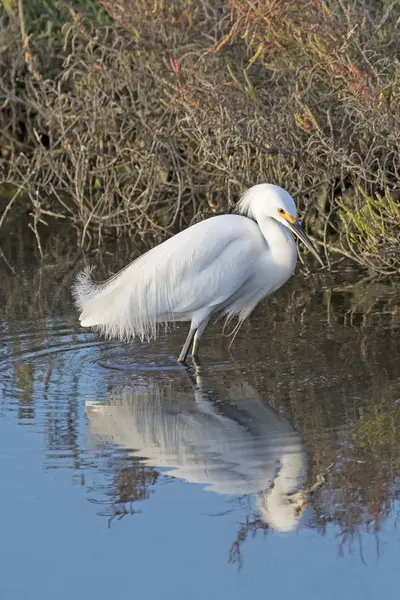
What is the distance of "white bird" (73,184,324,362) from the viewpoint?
6324 millimetres

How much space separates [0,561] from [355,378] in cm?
245

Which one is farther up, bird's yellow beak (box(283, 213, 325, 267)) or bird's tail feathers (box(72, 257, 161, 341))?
bird's yellow beak (box(283, 213, 325, 267))

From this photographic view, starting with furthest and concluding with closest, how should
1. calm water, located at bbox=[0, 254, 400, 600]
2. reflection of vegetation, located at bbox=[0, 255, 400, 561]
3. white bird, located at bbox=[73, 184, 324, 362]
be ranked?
1. white bird, located at bbox=[73, 184, 324, 362]
2. reflection of vegetation, located at bbox=[0, 255, 400, 561]
3. calm water, located at bbox=[0, 254, 400, 600]

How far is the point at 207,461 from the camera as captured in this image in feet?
15.4

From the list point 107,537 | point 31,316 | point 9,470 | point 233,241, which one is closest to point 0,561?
point 107,537

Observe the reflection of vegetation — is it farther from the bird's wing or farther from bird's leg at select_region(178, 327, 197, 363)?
the bird's wing

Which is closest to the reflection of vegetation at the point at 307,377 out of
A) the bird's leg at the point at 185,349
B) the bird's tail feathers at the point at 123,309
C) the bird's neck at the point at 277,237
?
the bird's leg at the point at 185,349

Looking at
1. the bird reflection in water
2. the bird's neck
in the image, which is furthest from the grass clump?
the bird reflection in water

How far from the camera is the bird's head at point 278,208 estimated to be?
20.3ft

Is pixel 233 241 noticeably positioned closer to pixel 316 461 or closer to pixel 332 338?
pixel 332 338

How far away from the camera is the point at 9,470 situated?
4707 mm

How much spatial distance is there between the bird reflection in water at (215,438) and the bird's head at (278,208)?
839mm

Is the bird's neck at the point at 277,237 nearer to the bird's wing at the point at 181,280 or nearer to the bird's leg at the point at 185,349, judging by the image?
the bird's wing at the point at 181,280

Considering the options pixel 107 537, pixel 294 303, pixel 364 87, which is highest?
pixel 364 87
